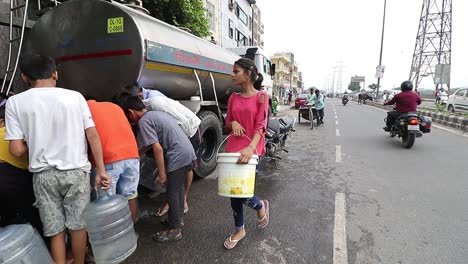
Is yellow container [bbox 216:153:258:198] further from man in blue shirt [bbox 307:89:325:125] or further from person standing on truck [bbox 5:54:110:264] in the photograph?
man in blue shirt [bbox 307:89:325:125]

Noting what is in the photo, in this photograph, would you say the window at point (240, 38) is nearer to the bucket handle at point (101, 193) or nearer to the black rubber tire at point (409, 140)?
the black rubber tire at point (409, 140)

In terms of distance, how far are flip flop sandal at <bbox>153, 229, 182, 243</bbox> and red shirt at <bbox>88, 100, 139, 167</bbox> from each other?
2.78 feet

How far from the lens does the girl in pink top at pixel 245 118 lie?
2448 millimetres

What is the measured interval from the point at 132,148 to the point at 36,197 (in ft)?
2.49

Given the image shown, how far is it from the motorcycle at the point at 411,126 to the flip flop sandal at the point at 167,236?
6178 mm

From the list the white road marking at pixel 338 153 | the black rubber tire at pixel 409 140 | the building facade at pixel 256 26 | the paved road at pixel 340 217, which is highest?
the building facade at pixel 256 26

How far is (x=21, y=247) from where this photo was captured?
1677 millimetres

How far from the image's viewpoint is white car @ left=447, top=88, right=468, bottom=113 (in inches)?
580

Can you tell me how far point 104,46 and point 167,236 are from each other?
2.23 m

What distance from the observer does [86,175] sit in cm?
207

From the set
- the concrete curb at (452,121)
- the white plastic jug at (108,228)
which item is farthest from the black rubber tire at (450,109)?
the white plastic jug at (108,228)

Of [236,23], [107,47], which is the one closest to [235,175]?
[107,47]

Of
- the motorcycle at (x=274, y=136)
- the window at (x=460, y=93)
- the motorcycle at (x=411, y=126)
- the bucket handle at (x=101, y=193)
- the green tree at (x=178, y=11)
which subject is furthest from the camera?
the window at (x=460, y=93)

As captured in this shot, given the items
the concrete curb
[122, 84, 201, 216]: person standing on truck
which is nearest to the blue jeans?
[122, 84, 201, 216]: person standing on truck
